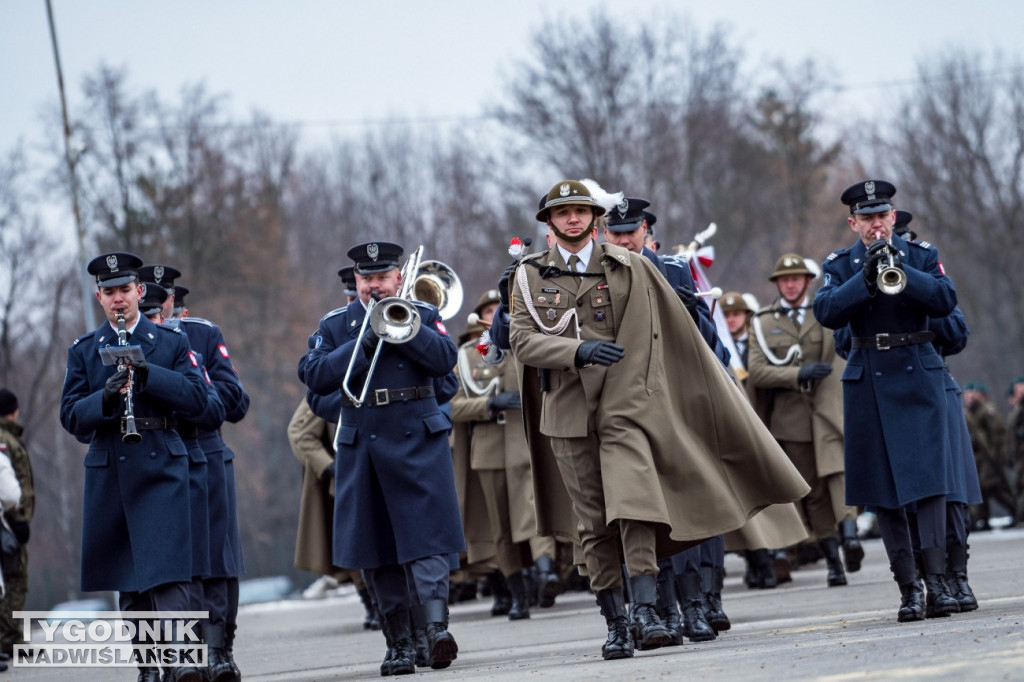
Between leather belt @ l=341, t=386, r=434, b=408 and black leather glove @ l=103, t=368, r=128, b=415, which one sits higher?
black leather glove @ l=103, t=368, r=128, b=415

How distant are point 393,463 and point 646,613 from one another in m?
1.88

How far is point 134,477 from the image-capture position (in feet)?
31.6

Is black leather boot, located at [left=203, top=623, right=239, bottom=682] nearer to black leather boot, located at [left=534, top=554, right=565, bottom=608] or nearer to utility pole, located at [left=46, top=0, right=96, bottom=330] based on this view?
black leather boot, located at [left=534, top=554, right=565, bottom=608]

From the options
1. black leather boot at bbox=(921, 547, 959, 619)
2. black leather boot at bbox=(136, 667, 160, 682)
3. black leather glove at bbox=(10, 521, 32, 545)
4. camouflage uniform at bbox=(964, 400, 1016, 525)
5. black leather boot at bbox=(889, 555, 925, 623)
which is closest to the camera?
black leather boot at bbox=(136, 667, 160, 682)

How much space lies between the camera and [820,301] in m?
10.2

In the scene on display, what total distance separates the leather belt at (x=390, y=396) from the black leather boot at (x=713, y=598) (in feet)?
7.08

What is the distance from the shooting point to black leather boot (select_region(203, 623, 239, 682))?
10273mm

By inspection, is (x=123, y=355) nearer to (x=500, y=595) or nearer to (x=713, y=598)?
(x=713, y=598)

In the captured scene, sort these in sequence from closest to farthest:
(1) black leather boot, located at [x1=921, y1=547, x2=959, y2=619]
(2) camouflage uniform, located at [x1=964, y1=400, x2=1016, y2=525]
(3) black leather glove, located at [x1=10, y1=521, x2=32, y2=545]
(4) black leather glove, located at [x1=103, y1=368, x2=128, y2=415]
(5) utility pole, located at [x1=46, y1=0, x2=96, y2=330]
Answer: (4) black leather glove, located at [x1=103, y1=368, x2=128, y2=415], (1) black leather boot, located at [x1=921, y1=547, x2=959, y2=619], (3) black leather glove, located at [x1=10, y1=521, x2=32, y2=545], (2) camouflage uniform, located at [x1=964, y1=400, x2=1016, y2=525], (5) utility pole, located at [x1=46, y1=0, x2=96, y2=330]

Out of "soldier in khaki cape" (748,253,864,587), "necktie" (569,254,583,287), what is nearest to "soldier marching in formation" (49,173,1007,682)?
"necktie" (569,254,583,287)

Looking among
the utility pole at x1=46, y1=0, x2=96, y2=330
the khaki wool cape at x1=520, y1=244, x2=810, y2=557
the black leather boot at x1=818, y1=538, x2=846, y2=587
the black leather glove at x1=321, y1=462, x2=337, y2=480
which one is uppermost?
the utility pole at x1=46, y1=0, x2=96, y2=330

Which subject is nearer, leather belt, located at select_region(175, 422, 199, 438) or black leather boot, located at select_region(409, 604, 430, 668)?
black leather boot, located at select_region(409, 604, 430, 668)

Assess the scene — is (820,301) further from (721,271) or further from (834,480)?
(721,271)

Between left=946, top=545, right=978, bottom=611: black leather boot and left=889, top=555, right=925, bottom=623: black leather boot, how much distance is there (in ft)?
0.87
